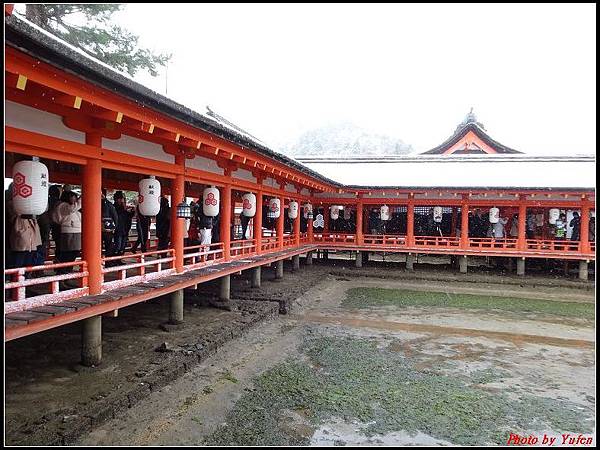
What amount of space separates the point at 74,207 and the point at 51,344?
259 centimetres

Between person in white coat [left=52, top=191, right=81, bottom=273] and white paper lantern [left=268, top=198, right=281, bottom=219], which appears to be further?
white paper lantern [left=268, top=198, right=281, bottom=219]

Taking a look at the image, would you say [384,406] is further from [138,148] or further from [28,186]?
[138,148]

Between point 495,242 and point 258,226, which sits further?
point 495,242

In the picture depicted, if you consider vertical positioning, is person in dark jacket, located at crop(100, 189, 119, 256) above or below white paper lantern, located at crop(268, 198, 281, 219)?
below

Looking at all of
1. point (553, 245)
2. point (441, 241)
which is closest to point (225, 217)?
point (441, 241)

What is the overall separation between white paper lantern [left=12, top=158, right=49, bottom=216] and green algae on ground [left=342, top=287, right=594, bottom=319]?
31.1ft

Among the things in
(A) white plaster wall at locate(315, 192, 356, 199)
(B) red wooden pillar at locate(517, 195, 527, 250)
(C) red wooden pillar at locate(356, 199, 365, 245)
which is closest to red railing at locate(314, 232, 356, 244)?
(C) red wooden pillar at locate(356, 199, 365, 245)

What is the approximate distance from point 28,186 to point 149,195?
2.88 metres

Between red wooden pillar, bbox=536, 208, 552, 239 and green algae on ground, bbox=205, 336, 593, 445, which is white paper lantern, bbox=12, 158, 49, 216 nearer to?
green algae on ground, bbox=205, 336, 593, 445

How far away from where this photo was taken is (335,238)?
22.9 meters

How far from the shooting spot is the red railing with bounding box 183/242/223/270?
10.6 m

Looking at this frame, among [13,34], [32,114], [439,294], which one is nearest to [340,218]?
[439,294]

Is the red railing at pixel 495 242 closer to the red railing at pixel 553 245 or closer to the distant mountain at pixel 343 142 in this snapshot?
the red railing at pixel 553 245

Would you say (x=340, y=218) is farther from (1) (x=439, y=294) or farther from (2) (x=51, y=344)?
(2) (x=51, y=344)
